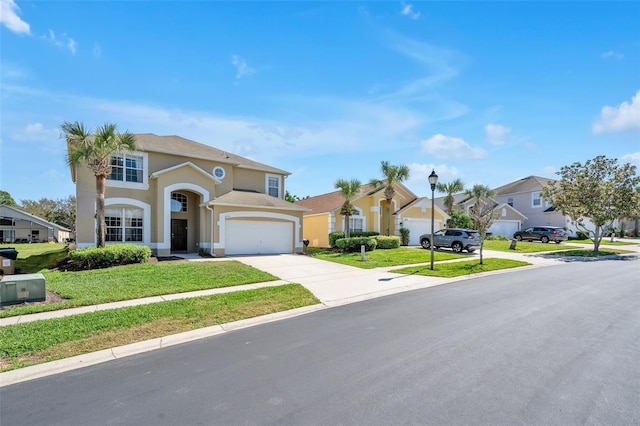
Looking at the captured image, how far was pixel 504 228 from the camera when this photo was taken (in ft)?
129

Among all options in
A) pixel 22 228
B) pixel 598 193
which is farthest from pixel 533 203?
pixel 22 228

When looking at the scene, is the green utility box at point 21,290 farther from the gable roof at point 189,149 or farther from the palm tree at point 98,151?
the gable roof at point 189,149

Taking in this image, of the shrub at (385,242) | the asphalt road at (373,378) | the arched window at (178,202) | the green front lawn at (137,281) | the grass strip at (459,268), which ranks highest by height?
the arched window at (178,202)

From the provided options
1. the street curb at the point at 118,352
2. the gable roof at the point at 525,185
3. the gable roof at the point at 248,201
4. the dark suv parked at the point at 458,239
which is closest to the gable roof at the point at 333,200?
the gable roof at the point at 248,201

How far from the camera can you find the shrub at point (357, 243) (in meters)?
22.2

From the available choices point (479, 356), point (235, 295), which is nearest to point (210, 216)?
point (235, 295)

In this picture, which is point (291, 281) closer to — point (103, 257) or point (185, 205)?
point (103, 257)

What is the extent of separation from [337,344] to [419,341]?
1435mm

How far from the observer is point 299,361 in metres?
4.96

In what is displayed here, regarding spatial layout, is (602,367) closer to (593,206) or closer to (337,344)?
(337,344)

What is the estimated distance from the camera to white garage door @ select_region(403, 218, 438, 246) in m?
29.7

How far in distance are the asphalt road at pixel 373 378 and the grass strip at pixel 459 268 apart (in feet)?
22.1

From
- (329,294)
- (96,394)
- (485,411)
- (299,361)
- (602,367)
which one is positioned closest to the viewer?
(485,411)

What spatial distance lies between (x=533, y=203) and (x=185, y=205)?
136 ft
